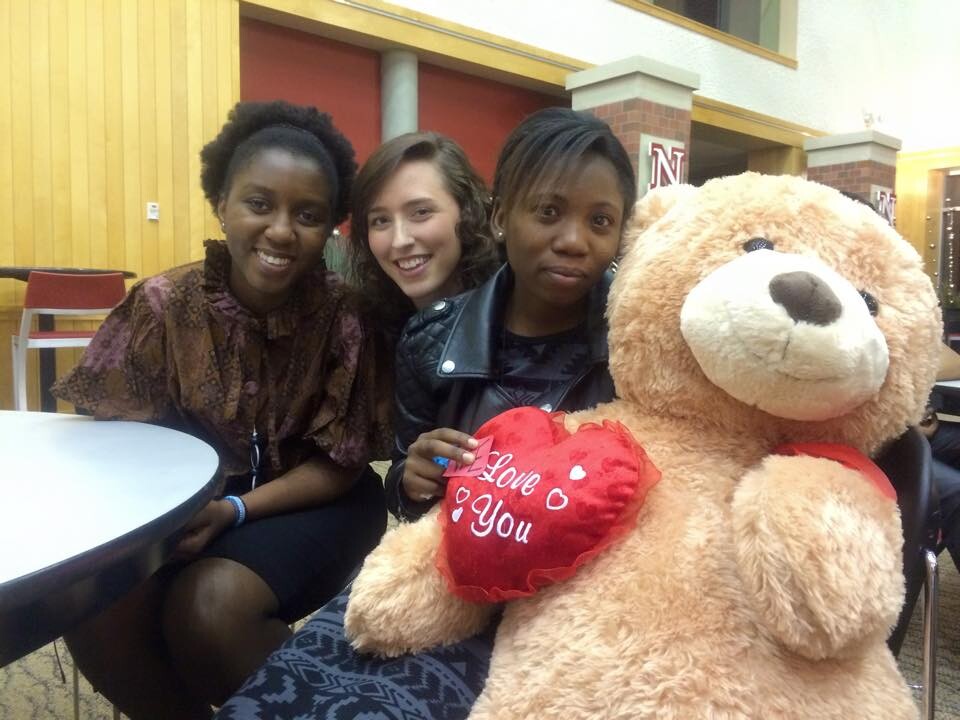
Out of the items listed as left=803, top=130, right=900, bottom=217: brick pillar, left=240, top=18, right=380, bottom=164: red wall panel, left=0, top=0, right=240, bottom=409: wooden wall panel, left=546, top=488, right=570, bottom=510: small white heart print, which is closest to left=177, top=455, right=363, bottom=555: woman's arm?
left=546, top=488, right=570, bottom=510: small white heart print

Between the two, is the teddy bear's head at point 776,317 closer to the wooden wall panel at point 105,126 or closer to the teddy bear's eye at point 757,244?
the teddy bear's eye at point 757,244

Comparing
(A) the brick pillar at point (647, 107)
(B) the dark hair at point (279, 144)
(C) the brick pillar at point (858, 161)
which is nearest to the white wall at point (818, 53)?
(C) the brick pillar at point (858, 161)

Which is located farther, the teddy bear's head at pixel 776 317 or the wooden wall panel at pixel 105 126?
the wooden wall panel at pixel 105 126

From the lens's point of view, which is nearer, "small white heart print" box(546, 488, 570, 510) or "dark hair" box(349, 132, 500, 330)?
"small white heart print" box(546, 488, 570, 510)

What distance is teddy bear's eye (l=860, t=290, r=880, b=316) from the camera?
29.2 inches

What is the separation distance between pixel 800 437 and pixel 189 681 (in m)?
0.99

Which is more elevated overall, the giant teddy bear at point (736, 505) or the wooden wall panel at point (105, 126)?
the wooden wall panel at point (105, 126)

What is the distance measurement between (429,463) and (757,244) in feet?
1.52

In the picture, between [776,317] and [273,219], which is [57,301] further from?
[776,317]

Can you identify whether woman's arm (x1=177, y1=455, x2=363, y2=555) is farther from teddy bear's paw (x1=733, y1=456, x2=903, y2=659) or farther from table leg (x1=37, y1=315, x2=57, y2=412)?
table leg (x1=37, y1=315, x2=57, y2=412)

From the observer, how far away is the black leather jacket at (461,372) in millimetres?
1053

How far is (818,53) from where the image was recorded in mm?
8156

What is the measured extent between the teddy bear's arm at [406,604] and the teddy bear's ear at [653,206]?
1.36 feet

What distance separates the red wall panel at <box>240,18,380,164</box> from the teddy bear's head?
4257 mm
